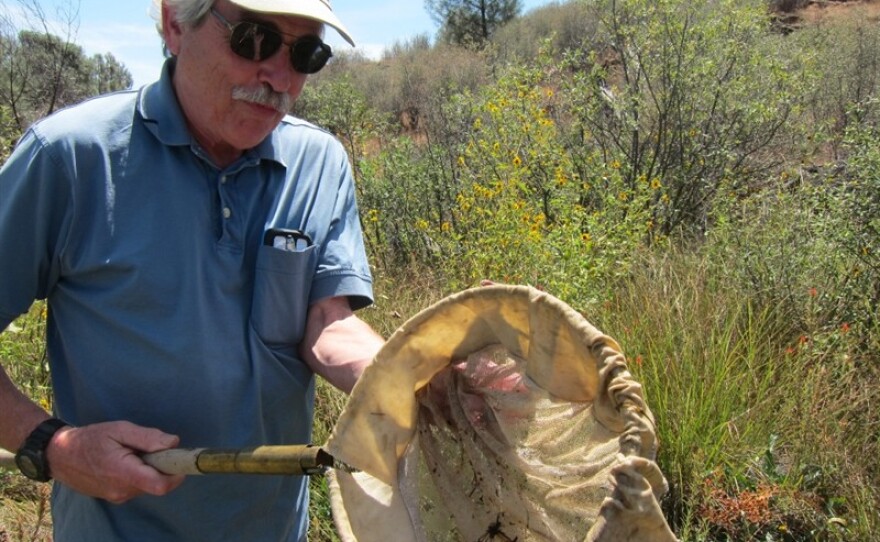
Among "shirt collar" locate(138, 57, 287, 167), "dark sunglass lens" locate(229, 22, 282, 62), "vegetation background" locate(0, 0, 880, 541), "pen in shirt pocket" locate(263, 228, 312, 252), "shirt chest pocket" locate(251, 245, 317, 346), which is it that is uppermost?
"dark sunglass lens" locate(229, 22, 282, 62)

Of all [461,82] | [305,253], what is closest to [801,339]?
[305,253]

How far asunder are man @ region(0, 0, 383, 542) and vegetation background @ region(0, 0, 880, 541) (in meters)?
1.44

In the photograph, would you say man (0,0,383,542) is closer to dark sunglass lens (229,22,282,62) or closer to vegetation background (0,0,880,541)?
dark sunglass lens (229,22,282,62)

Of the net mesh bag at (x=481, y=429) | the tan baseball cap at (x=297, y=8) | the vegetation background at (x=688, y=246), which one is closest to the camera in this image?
the net mesh bag at (x=481, y=429)

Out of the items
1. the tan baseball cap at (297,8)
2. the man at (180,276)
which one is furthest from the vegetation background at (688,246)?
the tan baseball cap at (297,8)

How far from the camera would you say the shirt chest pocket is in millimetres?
1760

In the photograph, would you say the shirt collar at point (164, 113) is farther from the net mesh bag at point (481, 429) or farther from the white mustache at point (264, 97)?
the net mesh bag at point (481, 429)

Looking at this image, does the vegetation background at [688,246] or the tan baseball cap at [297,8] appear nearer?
the tan baseball cap at [297,8]

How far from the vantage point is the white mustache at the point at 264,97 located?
1712 millimetres

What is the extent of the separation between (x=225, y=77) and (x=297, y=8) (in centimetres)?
21

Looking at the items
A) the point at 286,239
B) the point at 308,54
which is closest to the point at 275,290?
the point at 286,239

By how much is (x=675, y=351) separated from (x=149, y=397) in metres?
2.68

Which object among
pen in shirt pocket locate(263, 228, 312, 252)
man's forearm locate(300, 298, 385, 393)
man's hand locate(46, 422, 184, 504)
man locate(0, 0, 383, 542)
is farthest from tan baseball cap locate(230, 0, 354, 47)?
man's hand locate(46, 422, 184, 504)

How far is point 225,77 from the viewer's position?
1710mm
